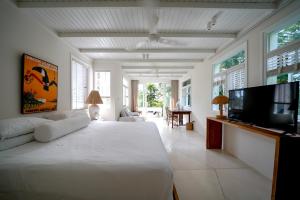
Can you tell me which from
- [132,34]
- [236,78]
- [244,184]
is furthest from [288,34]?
[132,34]

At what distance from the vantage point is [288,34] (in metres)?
2.02

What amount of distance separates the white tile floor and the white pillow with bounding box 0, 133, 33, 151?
1924 millimetres

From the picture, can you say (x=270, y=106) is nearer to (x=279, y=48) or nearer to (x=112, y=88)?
(x=279, y=48)

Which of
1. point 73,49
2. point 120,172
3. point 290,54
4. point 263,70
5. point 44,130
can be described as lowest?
point 120,172

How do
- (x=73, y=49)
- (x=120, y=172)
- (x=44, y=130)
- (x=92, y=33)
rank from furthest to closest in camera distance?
(x=73, y=49)
(x=92, y=33)
(x=44, y=130)
(x=120, y=172)

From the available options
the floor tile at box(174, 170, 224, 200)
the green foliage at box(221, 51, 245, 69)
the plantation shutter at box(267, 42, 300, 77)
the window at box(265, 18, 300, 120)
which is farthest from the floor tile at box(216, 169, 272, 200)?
the green foliage at box(221, 51, 245, 69)

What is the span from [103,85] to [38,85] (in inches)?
106

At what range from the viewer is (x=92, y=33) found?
2826mm

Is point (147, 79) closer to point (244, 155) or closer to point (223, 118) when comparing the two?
point (223, 118)

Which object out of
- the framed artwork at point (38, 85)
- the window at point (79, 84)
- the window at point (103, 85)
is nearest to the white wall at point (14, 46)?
the framed artwork at point (38, 85)

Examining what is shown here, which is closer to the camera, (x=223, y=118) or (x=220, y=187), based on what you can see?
(x=220, y=187)

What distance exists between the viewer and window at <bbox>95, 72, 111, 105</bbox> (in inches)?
195

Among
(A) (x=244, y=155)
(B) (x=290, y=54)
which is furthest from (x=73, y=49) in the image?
(A) (x=244, y=155)

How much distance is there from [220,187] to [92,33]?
11.2ft
